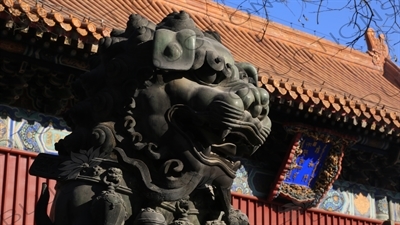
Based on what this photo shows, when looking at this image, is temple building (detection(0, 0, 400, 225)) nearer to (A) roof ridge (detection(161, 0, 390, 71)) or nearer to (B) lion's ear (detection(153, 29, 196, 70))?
(A) roof ridge (detection(161, 0, 390, 71))

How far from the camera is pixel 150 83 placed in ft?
12.0

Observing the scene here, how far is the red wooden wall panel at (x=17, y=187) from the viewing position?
8844 millimetres

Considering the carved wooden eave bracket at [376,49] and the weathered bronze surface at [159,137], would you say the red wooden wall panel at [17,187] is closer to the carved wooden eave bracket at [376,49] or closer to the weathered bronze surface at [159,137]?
the weathered bronze surface at [159,137]

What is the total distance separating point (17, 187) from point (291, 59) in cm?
585

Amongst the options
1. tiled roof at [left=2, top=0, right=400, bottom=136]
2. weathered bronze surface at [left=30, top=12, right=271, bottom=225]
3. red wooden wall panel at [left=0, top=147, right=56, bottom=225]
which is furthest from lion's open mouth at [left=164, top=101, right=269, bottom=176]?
red wooden wall panel at [left=0, top=147, right=56, bottom=225]

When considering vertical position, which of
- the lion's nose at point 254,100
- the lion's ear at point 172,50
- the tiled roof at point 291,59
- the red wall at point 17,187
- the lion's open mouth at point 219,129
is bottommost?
the red wall at point 17,187

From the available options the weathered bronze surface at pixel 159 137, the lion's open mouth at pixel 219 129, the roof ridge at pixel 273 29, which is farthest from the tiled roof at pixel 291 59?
the lion's open mouth at pixel 219 129

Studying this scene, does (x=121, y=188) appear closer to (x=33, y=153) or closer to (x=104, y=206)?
(x=104, y=206)

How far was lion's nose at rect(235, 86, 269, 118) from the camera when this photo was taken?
3.61 meters

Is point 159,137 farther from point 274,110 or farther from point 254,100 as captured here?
point 274,110

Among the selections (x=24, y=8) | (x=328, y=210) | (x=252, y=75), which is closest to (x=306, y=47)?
(x=328, y=210)

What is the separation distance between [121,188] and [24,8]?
15.3ft

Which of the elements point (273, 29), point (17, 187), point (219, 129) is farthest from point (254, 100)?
point (273, 29)

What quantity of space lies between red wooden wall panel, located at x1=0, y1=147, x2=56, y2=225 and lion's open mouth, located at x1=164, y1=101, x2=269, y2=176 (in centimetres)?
→ 528
